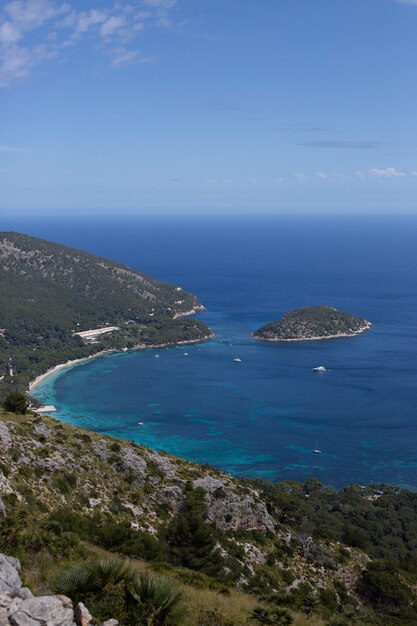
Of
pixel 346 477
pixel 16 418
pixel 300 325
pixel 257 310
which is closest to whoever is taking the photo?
pixel 16 418

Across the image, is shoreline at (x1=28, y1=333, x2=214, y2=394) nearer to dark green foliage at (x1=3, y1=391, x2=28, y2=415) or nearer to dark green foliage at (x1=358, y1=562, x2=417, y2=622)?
dark green foliage at (x1=3, y1=391, x2=28, y2=415)

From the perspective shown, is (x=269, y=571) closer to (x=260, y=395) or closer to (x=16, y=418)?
(x=16, y=418)

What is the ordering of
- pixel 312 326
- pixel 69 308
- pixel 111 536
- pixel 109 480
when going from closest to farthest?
pixel 111 536 → pixel 109 480 → pixel 312 326 → pixel 69 308

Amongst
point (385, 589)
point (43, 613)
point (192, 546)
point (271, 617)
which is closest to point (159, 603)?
point (43, 613)

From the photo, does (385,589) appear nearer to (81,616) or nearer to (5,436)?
(5,436)

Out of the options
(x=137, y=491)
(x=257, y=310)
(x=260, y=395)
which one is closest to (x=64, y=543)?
(x=137, y=491)

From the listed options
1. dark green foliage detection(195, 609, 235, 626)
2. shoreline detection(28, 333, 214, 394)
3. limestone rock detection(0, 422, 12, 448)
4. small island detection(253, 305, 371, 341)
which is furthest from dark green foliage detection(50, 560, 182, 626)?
small island detection(253, 305, 371, 341)

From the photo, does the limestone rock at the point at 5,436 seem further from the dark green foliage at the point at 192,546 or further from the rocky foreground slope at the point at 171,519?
the dark green foliage at the point at 192,546
